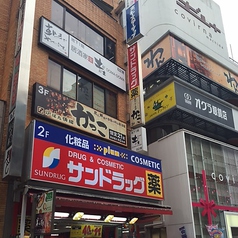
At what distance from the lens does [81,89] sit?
46.2 ft

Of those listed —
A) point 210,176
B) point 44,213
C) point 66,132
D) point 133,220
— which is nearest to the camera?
point 44,213

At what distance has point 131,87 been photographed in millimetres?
14867

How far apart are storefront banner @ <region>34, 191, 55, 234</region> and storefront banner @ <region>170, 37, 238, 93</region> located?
11840mm

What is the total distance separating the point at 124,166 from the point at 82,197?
229 centimetres

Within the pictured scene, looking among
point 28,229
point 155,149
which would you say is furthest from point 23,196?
point 155,149

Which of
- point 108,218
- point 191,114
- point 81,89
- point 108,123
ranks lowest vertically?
point 108,218

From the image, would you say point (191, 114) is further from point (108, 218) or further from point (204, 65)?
point (108, 218)

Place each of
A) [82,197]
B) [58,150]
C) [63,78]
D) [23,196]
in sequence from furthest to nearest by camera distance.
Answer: [63,78], [82,197], [58,150], [23,196]

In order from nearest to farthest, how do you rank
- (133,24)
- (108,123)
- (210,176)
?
(108,123), (133,24), (210,176)

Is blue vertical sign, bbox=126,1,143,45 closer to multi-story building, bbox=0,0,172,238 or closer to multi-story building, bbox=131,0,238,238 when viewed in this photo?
multi-story building, bbox=131,0,238,238

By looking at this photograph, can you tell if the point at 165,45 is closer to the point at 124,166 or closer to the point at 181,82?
the point at 181,82

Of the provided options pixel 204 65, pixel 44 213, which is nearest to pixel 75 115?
pixel 44 213

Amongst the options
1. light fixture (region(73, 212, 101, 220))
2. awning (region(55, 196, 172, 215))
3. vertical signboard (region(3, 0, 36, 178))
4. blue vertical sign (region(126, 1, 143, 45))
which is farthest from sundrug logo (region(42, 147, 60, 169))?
blue vertical sign (region(126, 1, 143, 45))

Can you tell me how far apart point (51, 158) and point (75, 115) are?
10.1 ft
